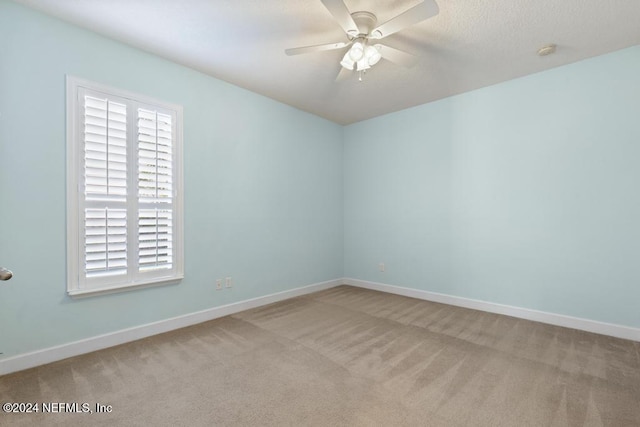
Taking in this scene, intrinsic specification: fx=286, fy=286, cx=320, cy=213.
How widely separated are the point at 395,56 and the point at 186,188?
2.51 meters

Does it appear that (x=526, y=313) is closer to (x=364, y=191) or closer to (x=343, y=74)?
(x=364, y=191)

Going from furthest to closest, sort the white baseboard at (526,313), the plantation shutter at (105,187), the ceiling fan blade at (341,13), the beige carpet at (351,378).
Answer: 1. the white baseboard at (526,313)
2. the plantation shutter at (105,187)
3. the ceiling fan blade at (341,13)
4. the beige carpet at (351,378)

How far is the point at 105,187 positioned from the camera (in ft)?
8.43

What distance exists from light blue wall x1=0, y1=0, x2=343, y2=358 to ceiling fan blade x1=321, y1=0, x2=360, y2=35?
1.93 metres

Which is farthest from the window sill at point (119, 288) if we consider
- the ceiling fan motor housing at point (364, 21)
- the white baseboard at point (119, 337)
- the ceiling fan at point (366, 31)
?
the ceiling fan motor housing at point (364, 21)

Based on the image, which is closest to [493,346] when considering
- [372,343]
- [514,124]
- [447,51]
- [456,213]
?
[372,343]

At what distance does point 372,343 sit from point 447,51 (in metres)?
2.93

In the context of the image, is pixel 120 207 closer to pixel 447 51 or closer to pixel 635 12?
pixel 447 51

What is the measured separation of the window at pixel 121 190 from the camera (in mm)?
2439

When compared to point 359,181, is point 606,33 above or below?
above

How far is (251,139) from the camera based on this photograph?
12.3 ft

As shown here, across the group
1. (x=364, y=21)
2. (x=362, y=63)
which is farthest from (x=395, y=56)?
(x=364, y=21)

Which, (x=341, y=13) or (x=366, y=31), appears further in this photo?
(x=366, y=31)

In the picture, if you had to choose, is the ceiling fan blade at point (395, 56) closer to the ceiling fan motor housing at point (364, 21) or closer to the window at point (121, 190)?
the ceiling fan motor housing at point (364, 21)
